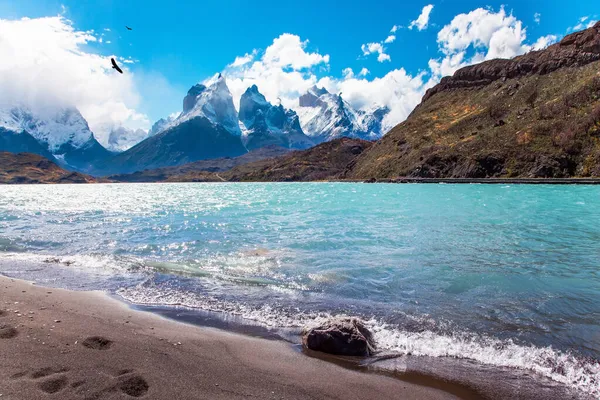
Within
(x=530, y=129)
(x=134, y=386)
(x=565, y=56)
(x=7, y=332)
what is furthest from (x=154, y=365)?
(x=565, y=56)

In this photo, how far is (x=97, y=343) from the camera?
984cm

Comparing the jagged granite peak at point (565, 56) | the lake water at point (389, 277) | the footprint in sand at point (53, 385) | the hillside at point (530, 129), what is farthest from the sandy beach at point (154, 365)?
the jagged granite peak at point (565, 56)

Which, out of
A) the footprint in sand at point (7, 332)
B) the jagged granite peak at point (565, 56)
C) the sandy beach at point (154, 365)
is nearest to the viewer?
the sandy beach at point (154, 365)

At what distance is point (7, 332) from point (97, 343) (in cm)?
261

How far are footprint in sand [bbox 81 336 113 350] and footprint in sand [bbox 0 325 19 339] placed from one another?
1.94m

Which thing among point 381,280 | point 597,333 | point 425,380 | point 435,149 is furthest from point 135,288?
point 435,149

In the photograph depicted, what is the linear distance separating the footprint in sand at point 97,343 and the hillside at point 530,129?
147 m

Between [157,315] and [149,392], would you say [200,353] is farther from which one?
[157,315]

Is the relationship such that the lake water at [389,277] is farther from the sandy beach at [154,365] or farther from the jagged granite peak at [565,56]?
the jagged granite peak at [565,56]

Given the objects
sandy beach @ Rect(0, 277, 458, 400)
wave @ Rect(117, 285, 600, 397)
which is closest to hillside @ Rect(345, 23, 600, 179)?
wave @ Rect(117, 285, 600, 397)

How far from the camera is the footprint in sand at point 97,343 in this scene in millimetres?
9617

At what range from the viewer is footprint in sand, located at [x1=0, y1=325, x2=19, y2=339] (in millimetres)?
9854

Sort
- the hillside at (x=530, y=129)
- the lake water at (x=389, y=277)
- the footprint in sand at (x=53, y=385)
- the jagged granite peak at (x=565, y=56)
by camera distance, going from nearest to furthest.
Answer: the footprint in sand at (x=53, y=385) → the lake water at (x=389, y=277) → the hillside at (x=530, y=129) → the jagged granite peak at (x=565, y=56)

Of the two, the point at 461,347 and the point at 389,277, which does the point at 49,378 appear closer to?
the point at 461,347
